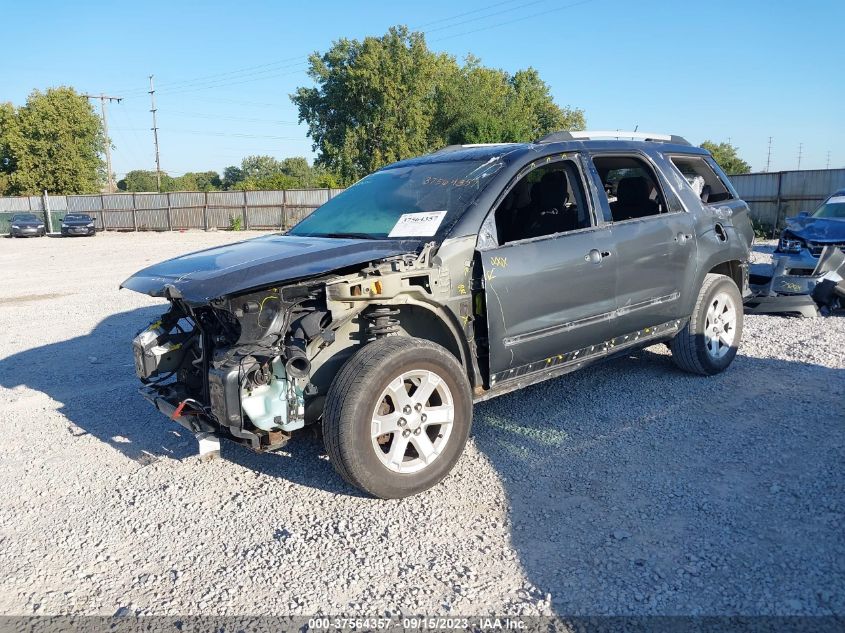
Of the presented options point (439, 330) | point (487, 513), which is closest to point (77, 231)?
point (439, 330)

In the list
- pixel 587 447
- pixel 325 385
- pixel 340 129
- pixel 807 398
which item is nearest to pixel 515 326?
pixel 587 447

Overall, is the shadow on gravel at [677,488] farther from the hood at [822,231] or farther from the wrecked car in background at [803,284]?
the hood at [822,231]

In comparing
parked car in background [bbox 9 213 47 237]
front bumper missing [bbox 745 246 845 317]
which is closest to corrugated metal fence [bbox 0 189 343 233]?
parked car in background [bbox 9 213 47 237]

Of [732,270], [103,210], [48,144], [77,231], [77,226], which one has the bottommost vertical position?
[77,231]

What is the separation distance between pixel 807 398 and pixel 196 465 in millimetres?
4498

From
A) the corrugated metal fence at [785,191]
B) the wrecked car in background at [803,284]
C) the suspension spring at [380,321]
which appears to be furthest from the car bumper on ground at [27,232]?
the suspension spring at [380,321]

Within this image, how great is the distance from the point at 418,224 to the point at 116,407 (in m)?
3.00

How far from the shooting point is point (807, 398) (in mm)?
5094

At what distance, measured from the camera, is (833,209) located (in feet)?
35.6

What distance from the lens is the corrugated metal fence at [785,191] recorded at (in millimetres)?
21188

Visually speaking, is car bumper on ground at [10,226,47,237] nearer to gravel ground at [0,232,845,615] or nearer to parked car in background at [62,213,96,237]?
parked car in background at [62,213,96,237]

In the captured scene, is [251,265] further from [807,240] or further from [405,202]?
[807,240]

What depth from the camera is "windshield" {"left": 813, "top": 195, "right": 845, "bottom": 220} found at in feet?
34.8

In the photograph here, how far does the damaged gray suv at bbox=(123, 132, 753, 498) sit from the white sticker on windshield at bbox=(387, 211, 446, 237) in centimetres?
1
